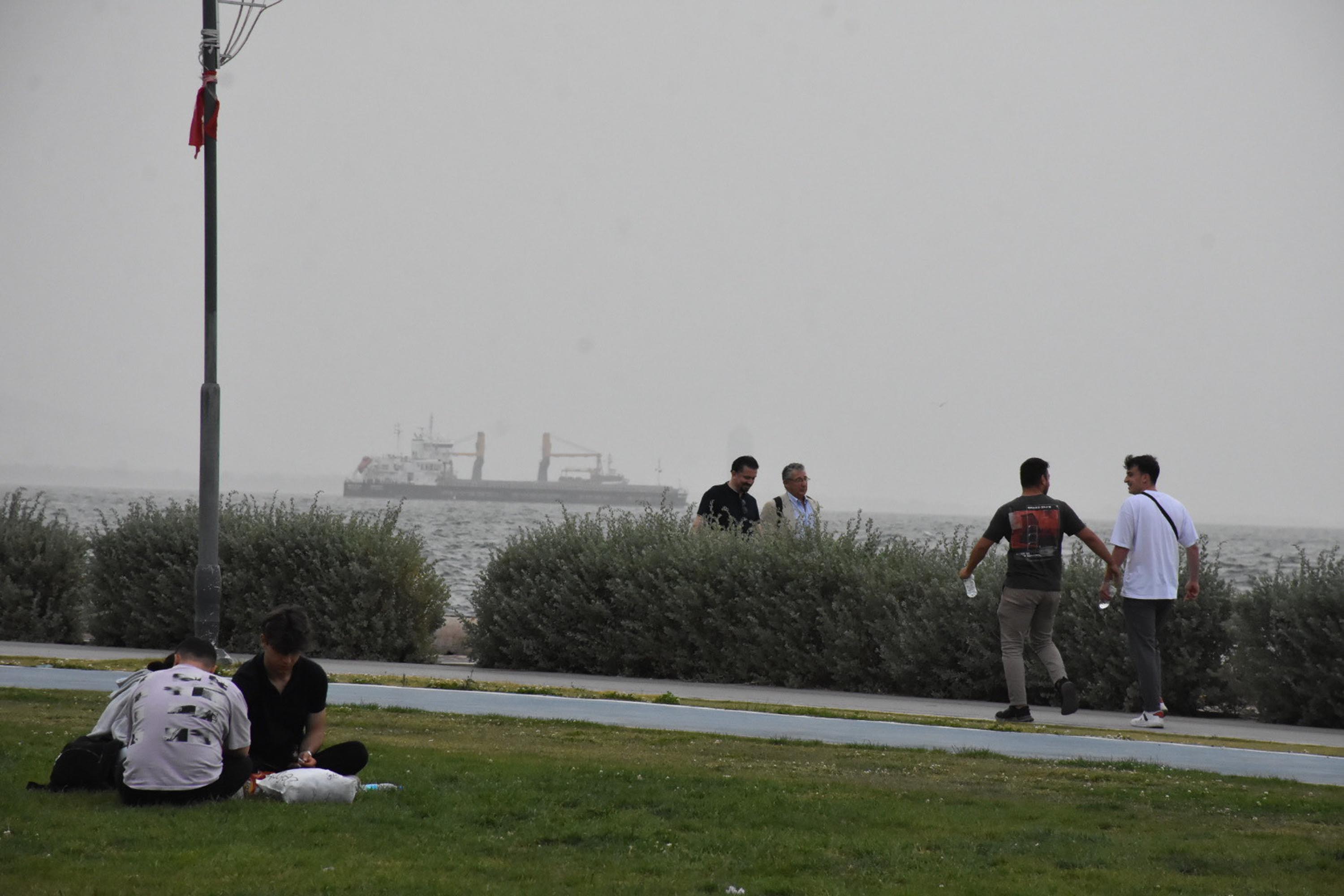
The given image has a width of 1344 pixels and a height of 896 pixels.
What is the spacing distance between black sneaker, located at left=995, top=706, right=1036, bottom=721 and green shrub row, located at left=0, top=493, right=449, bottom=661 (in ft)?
24.0

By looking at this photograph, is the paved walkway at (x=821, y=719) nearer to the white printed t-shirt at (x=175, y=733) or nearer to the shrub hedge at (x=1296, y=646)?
the shrub hedge at (x=1296, y=646)

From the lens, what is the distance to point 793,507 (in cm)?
1486

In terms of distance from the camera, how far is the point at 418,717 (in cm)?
1072

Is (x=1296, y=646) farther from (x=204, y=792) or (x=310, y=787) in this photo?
(x=204, y=792)

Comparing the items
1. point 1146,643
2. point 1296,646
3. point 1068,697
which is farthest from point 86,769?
point 1296,646

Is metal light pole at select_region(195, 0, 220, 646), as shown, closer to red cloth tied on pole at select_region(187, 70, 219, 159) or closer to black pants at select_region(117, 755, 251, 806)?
red cloth tied on pole at select_region(187, 70, 219, 159)

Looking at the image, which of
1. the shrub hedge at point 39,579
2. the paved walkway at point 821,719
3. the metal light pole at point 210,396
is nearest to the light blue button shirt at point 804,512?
the paved walkway at point 821,719

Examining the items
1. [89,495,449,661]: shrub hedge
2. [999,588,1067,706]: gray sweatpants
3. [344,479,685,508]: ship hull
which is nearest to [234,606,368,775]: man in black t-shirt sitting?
[999,588,1067,706]: gray sweatpants

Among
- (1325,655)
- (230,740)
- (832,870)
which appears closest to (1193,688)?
(1325,655)

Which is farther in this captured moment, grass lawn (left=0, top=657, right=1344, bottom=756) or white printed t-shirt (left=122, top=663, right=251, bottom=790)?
grass lawn (left=0, top=657, right=1344, bottom=756)

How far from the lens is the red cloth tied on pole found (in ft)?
45.3

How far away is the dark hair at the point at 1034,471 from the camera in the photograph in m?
11.5

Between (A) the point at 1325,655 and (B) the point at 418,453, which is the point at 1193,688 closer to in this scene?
(A) the point at 1325,655

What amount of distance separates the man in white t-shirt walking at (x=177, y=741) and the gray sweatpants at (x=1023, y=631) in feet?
20.9
